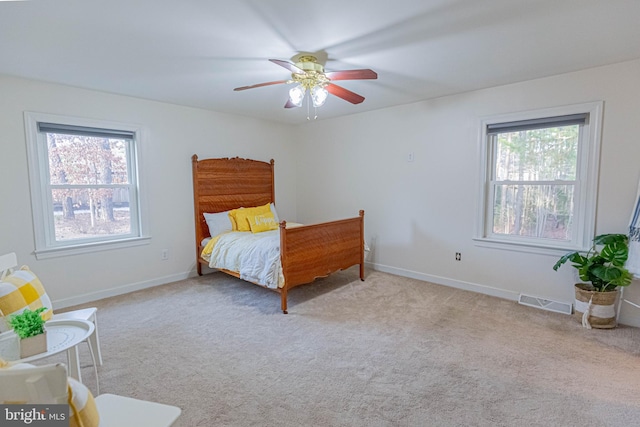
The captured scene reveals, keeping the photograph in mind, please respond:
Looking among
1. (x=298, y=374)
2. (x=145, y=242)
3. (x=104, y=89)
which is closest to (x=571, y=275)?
(x=298, y=374)

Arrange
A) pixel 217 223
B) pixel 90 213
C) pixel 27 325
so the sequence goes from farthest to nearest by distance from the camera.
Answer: pixel 217 223 → pixel 90 213 → pixel 27 325

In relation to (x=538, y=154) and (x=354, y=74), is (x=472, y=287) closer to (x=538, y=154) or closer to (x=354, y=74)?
(x=538, y=154)

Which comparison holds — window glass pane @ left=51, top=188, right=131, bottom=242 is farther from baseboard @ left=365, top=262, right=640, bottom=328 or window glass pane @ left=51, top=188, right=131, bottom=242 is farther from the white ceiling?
baseboard @ left=365, top=262, right=640, bottom=328

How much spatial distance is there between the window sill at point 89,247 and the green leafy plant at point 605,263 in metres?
4.53

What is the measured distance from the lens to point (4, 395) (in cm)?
84

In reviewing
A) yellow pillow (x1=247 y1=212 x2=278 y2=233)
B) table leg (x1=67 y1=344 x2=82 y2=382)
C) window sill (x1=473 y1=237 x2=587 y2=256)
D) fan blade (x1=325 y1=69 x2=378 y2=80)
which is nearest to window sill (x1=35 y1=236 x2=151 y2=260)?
yellow pillow (x1=247 y1=212 x2=278 y2=233)

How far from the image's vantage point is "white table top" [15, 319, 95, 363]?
152cm

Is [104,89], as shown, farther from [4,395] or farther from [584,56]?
[584,56]

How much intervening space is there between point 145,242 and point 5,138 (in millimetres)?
1644

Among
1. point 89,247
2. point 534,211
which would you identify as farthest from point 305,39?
point 89,247

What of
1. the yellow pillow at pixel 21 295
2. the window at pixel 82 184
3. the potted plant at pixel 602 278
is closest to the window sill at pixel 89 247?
the window at pixel 82 184

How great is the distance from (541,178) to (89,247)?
4.94 meters

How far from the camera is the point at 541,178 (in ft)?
11.2

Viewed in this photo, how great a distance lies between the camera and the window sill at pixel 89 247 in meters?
3.29
